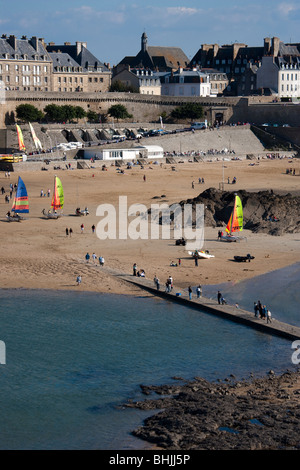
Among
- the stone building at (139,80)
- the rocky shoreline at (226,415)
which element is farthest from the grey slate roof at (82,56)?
the rocky shoreline at (226,415)

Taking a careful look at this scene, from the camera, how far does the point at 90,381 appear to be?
866 inches

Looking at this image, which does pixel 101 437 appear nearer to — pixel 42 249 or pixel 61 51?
pixel 42 249

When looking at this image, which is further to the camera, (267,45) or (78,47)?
(267,45)

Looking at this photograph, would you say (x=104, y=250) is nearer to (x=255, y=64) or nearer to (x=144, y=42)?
(x=255, y=64)

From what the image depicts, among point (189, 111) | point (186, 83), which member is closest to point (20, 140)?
point (189, 111)

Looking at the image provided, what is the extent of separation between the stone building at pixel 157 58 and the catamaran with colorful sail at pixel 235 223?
6834cm

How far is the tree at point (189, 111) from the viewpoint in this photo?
8606 cm

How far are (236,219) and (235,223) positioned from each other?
0.63ft

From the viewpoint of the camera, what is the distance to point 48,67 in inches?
3307

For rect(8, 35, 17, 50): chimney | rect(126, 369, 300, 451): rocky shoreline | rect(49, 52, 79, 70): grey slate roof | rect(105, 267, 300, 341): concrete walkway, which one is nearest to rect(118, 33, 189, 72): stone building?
rect(49, 52, 79, 70): grey slate roof

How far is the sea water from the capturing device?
64.2 ft

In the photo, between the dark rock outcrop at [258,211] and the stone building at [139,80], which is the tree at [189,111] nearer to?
the stone building at [139,80]

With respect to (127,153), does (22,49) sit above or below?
above

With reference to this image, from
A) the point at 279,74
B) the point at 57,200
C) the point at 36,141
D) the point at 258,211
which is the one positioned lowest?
the point at 258,211
